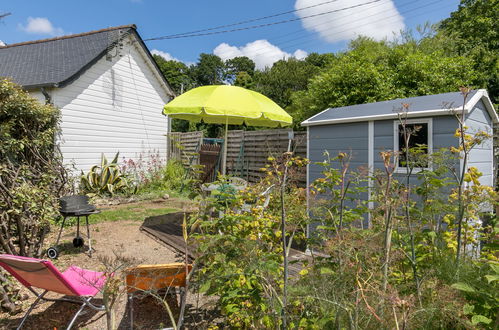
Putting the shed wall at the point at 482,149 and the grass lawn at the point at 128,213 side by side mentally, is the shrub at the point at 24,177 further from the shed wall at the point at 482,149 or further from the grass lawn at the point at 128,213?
the shed wall at the point at 482,149

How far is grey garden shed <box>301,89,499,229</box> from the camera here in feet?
12.6

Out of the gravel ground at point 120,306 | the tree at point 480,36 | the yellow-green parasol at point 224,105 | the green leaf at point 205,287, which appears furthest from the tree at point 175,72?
the green leaf at point 205,287

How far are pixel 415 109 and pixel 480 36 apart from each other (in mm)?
15103

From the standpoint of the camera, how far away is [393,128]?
13.7 feet

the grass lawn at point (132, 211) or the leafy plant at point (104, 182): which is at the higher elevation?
the leafy plant at point (104, 182)

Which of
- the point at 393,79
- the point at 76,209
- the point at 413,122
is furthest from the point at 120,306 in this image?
the point at 393,79

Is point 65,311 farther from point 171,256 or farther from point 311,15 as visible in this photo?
point 311,15

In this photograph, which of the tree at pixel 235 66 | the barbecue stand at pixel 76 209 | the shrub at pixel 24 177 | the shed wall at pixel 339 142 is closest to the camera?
the shrub at pixel 24 177

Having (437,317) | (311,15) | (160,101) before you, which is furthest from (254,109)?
(311,15)

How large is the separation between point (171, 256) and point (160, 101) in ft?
28.7

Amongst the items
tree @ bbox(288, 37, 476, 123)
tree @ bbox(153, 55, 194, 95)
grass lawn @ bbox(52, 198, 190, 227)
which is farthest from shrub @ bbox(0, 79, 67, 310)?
tree @ bbox(153, 55, 194, 95)

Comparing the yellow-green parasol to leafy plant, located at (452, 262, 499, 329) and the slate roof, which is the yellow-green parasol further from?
the slate roof

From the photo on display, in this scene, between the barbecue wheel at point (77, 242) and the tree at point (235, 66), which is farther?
the tree at point (235, 66)

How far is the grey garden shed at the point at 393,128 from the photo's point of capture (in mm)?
3846
